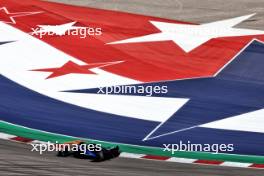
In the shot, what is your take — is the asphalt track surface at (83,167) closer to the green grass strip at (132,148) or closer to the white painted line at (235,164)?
the white painted line at (235,164)

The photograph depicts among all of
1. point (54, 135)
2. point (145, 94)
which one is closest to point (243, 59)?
point (145, 94)

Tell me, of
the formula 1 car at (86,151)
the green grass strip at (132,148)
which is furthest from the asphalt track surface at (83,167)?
the green grass strip at (132,148)

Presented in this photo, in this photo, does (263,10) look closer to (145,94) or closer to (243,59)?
(243,59)

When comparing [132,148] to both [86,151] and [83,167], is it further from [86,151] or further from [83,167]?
[83,167]

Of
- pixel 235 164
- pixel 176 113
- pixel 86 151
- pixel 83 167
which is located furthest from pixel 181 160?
pixel 83 167

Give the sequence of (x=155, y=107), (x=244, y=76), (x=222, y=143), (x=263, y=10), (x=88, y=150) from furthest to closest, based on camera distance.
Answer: (x=263, y=10), (x=244, y=76), (x=155, y=107), (x=222, y=143), (x=88, y=150)

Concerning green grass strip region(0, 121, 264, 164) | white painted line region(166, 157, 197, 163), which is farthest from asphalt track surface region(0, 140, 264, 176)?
green grass strip region(0, 121, 264, 164)
